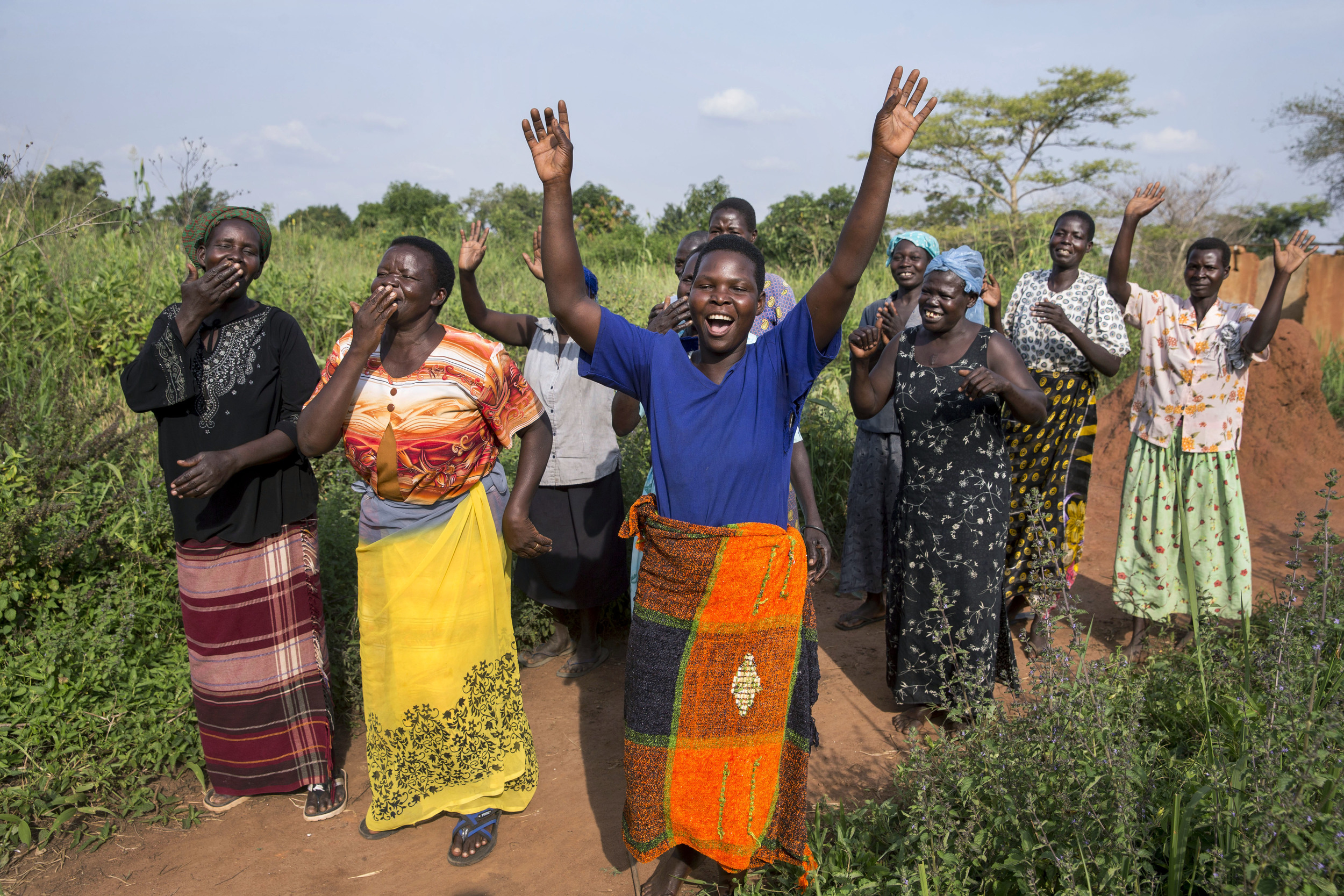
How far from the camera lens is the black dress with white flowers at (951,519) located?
11.6 feet

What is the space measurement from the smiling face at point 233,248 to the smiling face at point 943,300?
8.47 ft

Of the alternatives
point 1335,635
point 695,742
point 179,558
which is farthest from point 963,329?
point 179,558

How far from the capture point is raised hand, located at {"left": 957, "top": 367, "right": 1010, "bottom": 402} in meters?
3.20

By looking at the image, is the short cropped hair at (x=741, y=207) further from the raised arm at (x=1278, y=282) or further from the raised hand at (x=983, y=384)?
the raised arm at (x=1278, y=282)

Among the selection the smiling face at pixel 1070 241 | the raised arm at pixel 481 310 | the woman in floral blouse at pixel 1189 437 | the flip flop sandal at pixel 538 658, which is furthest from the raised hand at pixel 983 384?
the flip flop sandal at pixel 538 658

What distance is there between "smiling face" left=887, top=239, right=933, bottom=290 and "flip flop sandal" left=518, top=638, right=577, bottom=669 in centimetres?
267

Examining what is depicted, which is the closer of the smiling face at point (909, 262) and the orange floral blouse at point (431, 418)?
the orange floral blouse at point (431, 418)

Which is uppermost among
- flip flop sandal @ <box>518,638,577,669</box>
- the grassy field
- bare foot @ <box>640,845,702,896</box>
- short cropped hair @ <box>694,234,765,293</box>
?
short cropped hair @ <box>694,234,765,293</box>

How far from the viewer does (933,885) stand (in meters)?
2.35

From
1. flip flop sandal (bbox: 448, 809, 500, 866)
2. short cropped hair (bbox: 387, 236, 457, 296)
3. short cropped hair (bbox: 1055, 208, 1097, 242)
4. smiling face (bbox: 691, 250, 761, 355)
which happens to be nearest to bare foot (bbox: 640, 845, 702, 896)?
flip flop sandal (bbox: 448, 809, 500, 866)

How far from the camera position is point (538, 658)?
459cm

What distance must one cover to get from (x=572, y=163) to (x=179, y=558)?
2.14m

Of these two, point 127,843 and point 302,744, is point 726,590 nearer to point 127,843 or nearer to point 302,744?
point 302,744

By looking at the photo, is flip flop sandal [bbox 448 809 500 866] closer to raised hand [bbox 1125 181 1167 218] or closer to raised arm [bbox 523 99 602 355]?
raised arm [bbox 523 99 602 355]
